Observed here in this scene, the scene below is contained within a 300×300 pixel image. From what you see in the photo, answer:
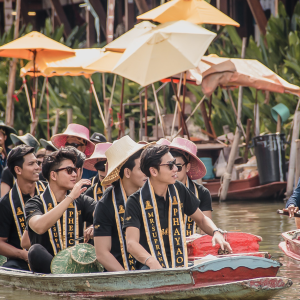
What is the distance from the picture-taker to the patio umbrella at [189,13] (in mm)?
10898

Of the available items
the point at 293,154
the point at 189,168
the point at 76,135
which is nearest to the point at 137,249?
the point at 189,168

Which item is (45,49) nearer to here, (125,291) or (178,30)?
(178,30)

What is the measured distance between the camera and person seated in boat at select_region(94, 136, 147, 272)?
Result: 4.58 metres

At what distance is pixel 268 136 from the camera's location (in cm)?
1132

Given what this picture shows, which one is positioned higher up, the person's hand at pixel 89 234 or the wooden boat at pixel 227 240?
the person's hand at pixel 89 234

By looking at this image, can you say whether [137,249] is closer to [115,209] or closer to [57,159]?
[115,209]

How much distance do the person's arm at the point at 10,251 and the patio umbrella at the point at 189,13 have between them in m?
6.32

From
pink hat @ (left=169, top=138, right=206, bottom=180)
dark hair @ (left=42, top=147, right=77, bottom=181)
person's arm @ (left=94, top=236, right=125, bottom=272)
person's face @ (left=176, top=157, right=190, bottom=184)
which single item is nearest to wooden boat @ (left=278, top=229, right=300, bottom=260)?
pink hat @ (left=169, top=138, right=206, bottom=180)

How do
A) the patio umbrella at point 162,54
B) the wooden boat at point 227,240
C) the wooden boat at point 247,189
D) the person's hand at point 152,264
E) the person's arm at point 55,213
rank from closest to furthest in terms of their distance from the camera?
1. the person's hand at point 152,264
2. the person's arm at point 55,213
3. the wooden boat at point 227,240
4. the patio umbrella at point 162,54
5. the wooden boat at point 247,189

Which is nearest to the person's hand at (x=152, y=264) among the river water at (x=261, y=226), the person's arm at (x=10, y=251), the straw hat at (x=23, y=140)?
the river water at (x=261, y=226)

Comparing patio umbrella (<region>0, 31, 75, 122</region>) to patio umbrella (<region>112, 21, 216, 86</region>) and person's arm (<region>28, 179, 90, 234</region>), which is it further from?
person's arm (<region>28, 179, 90, 234</region>)

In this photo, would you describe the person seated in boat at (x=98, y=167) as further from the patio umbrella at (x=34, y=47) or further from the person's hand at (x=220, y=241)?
the patio umbrella at (x=34, y=47)

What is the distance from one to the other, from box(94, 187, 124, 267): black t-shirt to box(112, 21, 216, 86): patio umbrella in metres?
4.48

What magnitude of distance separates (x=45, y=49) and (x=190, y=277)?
→ 29.0ft
